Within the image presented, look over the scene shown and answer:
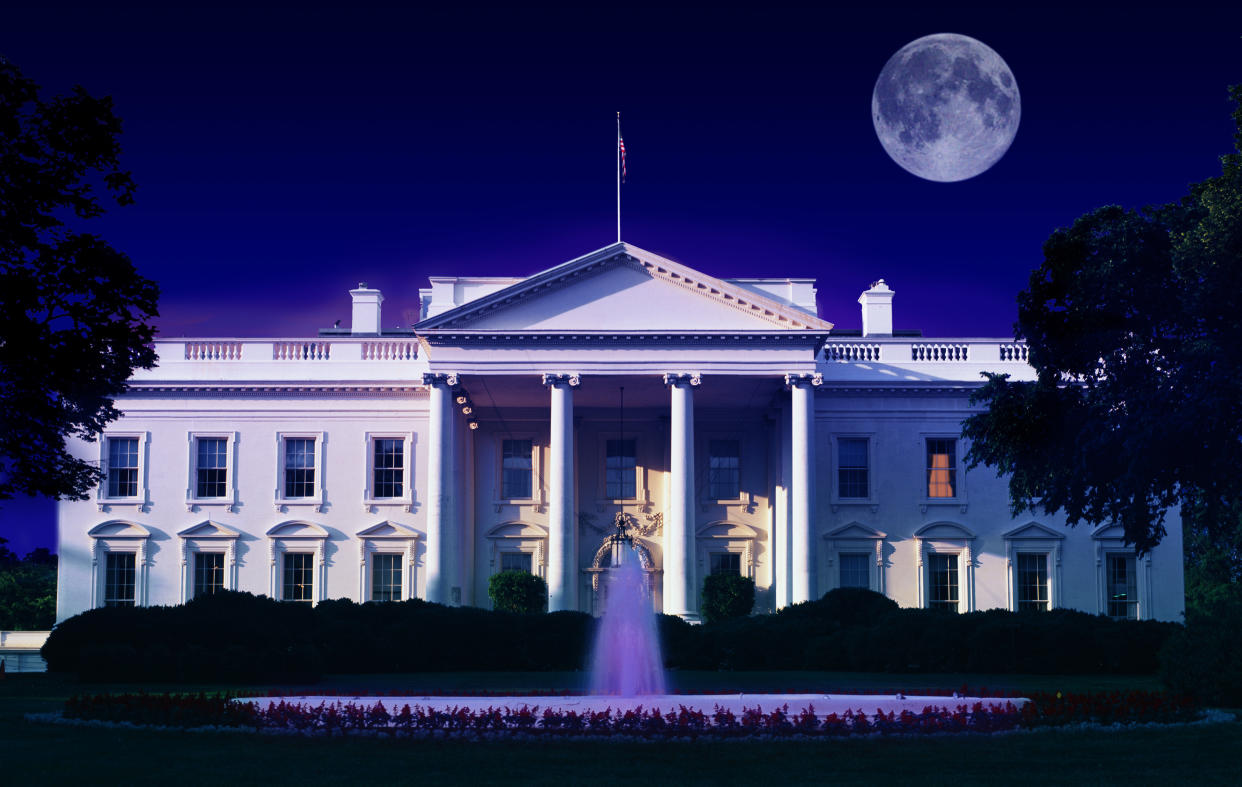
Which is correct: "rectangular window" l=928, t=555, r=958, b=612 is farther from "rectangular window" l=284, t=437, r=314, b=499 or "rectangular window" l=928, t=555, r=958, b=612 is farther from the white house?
"rectangular window" l=284, t=437, r=314, b=499

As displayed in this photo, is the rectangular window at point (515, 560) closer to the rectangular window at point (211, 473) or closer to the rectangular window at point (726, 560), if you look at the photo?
the rectangular window at point (726, 560)

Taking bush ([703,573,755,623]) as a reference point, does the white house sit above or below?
above

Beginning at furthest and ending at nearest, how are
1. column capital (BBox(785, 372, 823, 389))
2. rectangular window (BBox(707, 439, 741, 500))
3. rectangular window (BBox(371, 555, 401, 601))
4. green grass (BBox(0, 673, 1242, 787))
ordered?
rectangular window (BBox(707, 439, 741, 500)) < rectangular window (BBox(371, 555, 401, 601)) < column capital (BBox(785, 372, 823, 389)) < green grass (BBox(0, 673, 1242, 787))

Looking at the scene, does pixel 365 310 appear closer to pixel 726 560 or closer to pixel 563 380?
pixel 563 380

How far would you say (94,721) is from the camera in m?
17.6

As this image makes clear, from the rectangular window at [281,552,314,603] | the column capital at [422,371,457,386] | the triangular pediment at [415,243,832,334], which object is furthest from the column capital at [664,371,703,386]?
the rectangular window at [281,552,314,603]

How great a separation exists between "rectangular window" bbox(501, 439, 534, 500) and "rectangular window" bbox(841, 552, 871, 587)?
1088cm

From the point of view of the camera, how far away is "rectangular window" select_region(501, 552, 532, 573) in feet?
149

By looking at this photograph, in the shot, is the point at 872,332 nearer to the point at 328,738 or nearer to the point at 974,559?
the point at 974,559

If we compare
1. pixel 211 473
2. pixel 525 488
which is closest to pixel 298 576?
pixel 211 473

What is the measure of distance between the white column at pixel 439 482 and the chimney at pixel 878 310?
17181 millimetres

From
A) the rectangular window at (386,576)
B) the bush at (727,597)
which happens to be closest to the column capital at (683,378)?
the bush at (727,597)

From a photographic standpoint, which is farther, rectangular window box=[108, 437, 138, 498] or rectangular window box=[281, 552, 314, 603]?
rectangular window box=[108, 437, 138, 498]

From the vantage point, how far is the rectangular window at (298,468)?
44875 mm
